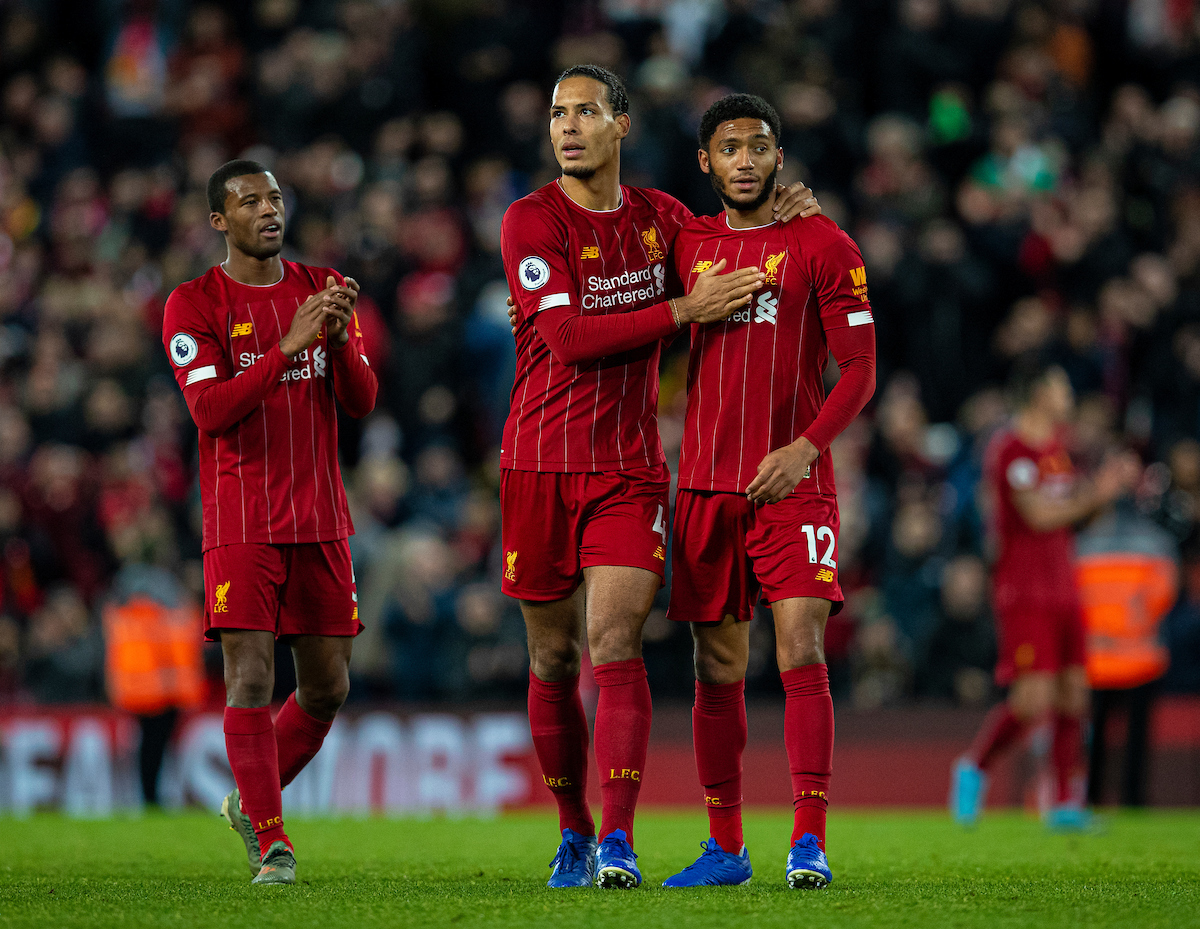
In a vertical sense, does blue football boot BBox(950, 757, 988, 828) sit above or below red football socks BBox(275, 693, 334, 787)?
below

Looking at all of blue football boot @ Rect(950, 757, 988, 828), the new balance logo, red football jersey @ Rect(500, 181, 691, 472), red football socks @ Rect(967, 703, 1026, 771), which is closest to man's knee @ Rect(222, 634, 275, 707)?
red football jersey @ Rect(500, 181, 691, 472)

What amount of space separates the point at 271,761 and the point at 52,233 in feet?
36.6

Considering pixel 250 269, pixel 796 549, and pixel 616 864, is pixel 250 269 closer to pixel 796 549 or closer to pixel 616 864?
pixel 796 549

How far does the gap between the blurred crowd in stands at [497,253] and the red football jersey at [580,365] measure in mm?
5863

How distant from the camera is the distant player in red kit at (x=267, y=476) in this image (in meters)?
5.58

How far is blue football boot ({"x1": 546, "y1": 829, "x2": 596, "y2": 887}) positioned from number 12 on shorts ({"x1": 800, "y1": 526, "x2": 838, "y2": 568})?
4.29 feet

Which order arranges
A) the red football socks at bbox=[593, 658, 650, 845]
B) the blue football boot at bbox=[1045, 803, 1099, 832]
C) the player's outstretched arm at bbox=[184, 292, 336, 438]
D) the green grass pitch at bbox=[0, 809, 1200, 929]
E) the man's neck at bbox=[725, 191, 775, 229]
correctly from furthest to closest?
the blue football boot at bbox=[1045, 803, 1099, 832] → the player's outstretched arm at bbox=[184, 292, 336, 438] → the man's neck at bbox=[725, 191, 775, 229] → the red football socks at bbox=[593, 658, 650, 845] → the green grass pitch at bbox=[0, 809, 1200, 929]

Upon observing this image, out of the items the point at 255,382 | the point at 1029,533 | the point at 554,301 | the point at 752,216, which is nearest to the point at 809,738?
the point at 554,301

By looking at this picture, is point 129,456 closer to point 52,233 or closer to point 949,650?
point 52,233

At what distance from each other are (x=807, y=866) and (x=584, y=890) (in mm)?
705

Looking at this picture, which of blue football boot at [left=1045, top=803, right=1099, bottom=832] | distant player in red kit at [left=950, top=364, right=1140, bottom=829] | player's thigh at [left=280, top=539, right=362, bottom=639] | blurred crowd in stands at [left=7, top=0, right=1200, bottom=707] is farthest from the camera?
blurred crowd in stands at [left=7, top=0, right=1200, bottom=707]

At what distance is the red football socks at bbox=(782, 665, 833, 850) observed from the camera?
504cm

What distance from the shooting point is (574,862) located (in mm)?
5465

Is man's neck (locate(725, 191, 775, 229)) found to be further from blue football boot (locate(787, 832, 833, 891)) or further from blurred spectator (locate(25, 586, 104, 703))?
blurred spectator (locate(25, 586, 104, 703))
